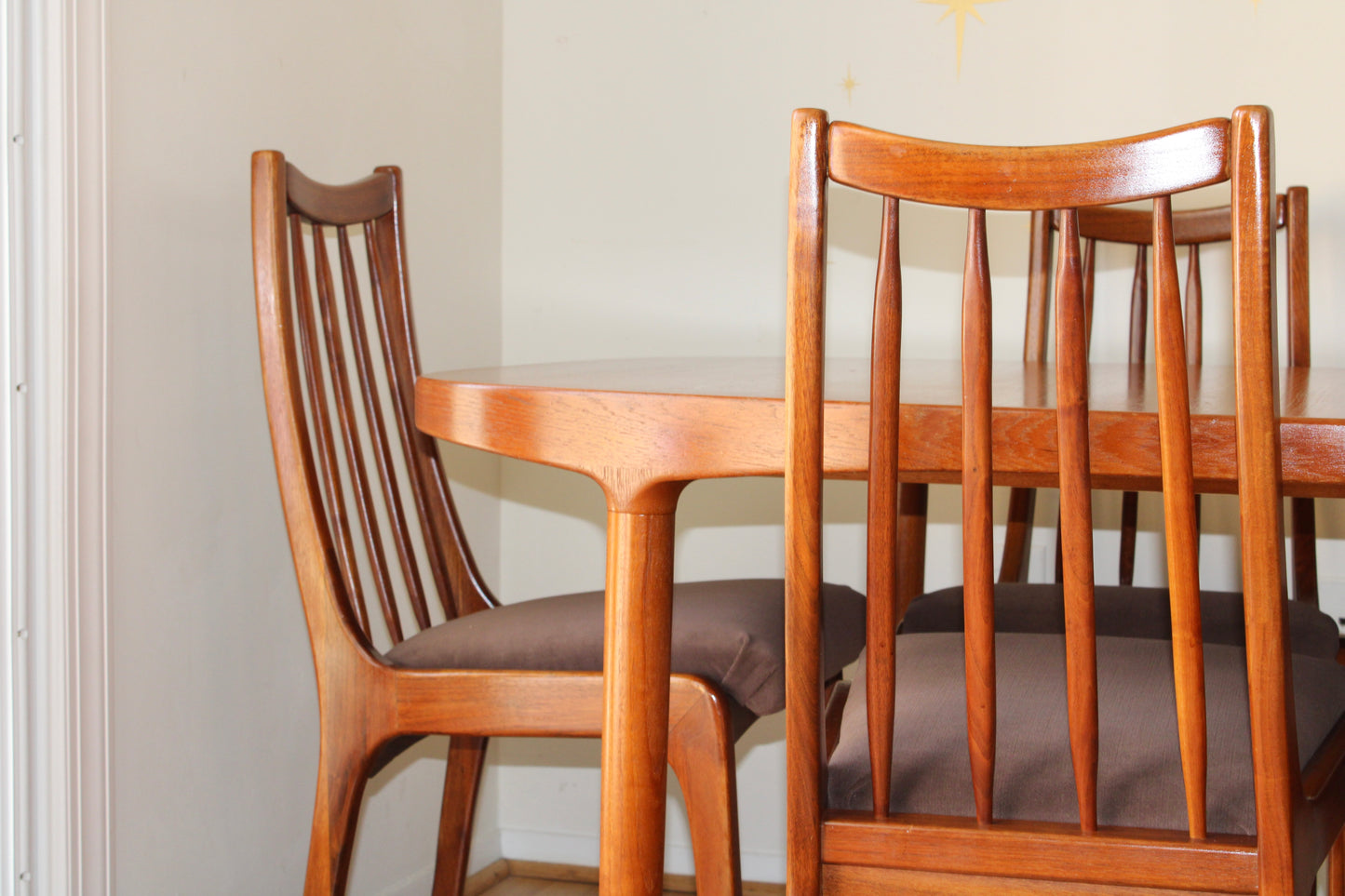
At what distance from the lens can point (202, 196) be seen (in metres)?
1.35

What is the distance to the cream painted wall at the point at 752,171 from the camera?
1.76m

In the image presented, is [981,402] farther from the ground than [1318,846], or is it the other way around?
[981,402]

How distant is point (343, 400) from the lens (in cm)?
130

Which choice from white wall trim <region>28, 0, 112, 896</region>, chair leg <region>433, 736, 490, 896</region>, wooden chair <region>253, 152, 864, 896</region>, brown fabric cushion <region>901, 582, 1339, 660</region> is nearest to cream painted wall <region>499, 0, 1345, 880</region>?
→ brown fabric cushion <region>901, 582, 1339, 660</region>

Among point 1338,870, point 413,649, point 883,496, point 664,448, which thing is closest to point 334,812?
point 413,649

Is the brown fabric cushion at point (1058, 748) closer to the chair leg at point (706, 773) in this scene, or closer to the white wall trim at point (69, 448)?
the chair leg at point (706, 773)

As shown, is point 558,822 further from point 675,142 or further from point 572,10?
point 572,10

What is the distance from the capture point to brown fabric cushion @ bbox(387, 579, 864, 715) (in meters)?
1.10

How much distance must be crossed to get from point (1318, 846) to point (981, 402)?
1.19 feet

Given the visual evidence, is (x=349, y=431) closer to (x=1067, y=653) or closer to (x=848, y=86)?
(x=1067, y=653)

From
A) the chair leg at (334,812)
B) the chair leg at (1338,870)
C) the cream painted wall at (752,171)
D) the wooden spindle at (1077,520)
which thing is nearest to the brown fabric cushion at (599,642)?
the chair leg at (334,812)

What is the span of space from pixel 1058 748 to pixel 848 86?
52.5 inches

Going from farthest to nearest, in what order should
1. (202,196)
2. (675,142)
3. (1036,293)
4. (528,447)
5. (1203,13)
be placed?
(675,142) → (1203,13) → (1036,293) → (202,196) → (528,447)

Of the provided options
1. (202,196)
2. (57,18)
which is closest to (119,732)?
(202,196)
